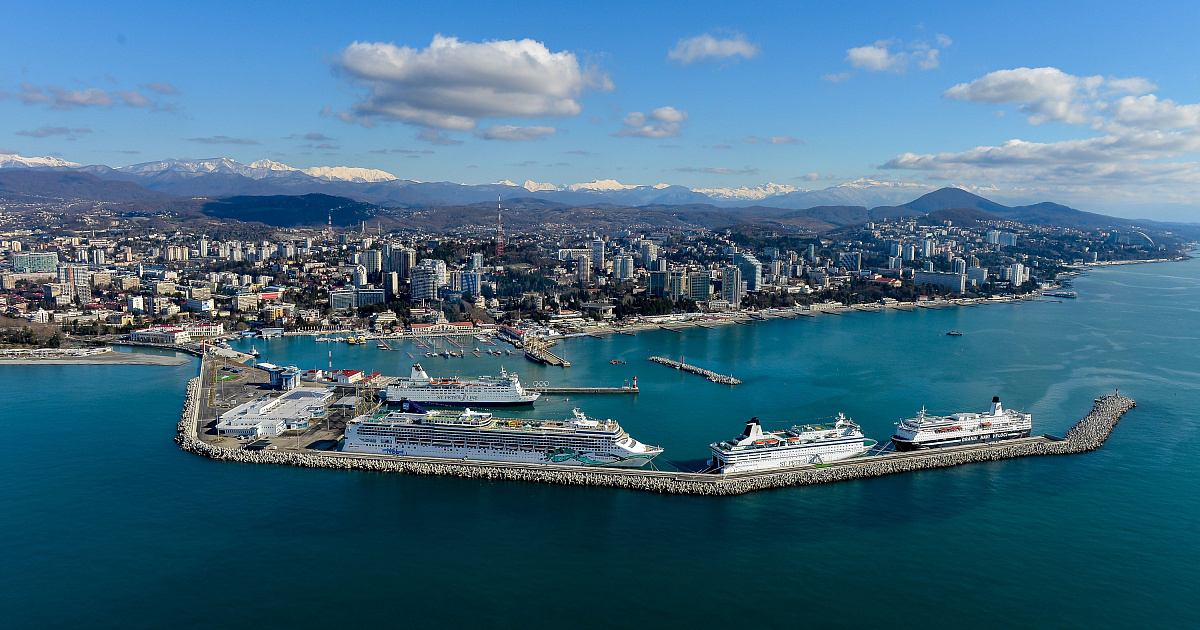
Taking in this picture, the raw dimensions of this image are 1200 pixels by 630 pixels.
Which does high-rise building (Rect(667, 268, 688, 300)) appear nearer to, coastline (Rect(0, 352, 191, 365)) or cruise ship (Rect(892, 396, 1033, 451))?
coastline (Rect(0, 352, 191, 365))

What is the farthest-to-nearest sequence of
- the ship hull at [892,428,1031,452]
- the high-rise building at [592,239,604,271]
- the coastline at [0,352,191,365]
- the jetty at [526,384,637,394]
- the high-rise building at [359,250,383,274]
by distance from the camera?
the high-rise building at [592,239,604,271] < the high-rise building at [359,250,383,274] < the coastline at [0,352,191,365] < the jetty at [526,384,637,394] < the ship hull at [892,428,1031,452]

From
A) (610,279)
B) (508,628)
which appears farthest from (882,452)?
(610,279)

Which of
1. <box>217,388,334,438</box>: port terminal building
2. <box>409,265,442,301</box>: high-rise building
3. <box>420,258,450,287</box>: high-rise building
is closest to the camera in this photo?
<box>217,388,334,438</box>: port terminal building

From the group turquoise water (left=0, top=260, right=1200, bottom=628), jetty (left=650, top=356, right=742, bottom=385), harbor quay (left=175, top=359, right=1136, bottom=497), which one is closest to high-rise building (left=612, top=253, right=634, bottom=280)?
jetty (left=650, top=356, right=742, bottom=385)

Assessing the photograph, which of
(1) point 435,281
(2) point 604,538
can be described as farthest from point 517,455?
(1) point 435,281

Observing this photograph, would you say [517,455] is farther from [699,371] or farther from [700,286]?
[700,286]

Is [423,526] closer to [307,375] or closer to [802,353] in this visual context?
[307,375]
